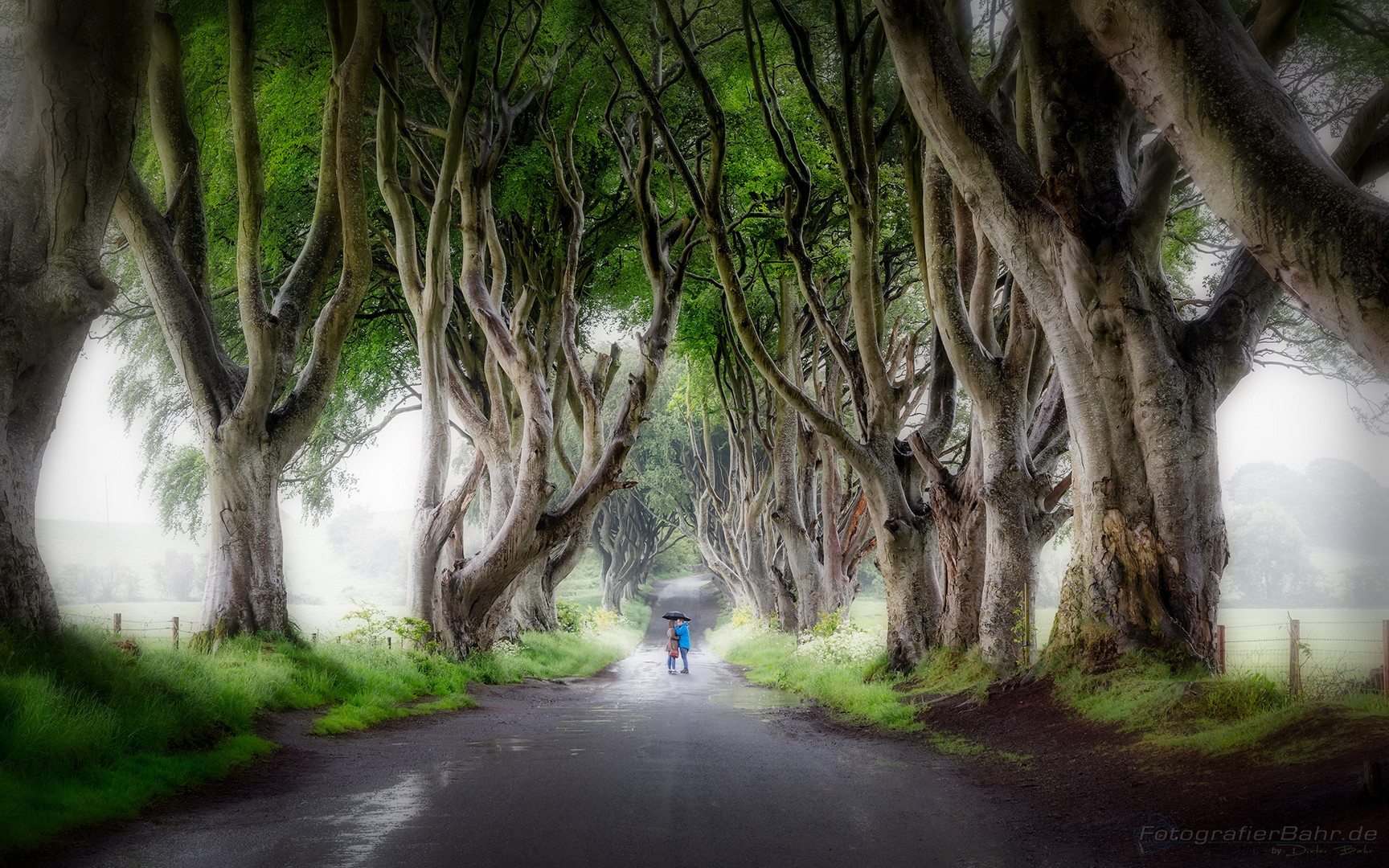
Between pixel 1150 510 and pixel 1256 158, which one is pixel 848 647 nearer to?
pixel 1150 510

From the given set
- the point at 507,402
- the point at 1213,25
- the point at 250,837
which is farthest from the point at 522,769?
the point at 507,402

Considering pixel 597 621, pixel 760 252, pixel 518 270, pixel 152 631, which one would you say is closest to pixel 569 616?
pixel 597 621

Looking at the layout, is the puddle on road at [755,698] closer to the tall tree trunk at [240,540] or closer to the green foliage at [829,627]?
Answer: the green foliage at [829,627]

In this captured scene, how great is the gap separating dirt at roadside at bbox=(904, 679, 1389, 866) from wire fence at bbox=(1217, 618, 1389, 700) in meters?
1.15

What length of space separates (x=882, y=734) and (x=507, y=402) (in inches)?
477

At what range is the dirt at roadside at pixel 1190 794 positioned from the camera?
12.6 ft

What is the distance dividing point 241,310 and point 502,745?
18.8ft

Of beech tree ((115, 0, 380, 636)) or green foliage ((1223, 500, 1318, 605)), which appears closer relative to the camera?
beech tree ((115, 0, 380, 636))

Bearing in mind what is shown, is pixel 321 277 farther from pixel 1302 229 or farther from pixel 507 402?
pixel 1302 229

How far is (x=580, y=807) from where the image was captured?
5.24 meters

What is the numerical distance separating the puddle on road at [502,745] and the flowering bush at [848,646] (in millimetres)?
6131

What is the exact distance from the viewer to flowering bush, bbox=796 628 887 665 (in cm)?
1348

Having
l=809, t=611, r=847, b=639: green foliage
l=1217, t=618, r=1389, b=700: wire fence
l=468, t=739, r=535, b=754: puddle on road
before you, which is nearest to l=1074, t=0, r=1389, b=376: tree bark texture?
l=1217, t=618, r=1389, b=700: wire fence

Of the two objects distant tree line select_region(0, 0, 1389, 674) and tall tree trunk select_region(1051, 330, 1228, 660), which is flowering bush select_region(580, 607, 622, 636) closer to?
distant tree line select_region(0, 0, 1389, 674)
